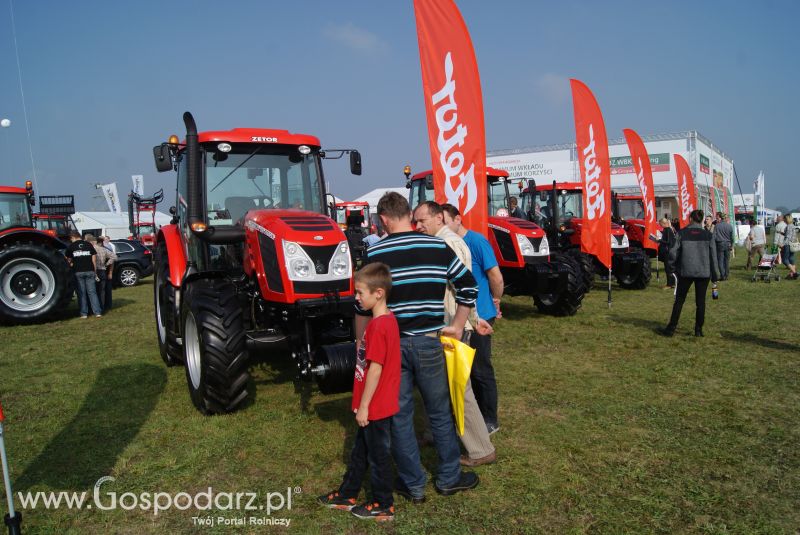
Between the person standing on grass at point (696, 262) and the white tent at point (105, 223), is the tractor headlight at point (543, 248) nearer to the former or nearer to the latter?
the person standing on grass at point (696, 262)

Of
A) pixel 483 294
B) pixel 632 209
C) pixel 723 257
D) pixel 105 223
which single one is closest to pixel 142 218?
pixel 105 223

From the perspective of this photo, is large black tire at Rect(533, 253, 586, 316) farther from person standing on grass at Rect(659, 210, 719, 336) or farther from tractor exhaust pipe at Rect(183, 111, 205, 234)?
tractor exhaust pipe at Rect(183, 111, 205, 234)

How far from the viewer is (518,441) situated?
384 cm

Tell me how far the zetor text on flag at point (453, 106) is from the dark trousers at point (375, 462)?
259 cm

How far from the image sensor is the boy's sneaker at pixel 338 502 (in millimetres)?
2957

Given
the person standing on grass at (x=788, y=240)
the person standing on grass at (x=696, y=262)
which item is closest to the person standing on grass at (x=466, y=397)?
the person standing on grass at (x=696, y=262)

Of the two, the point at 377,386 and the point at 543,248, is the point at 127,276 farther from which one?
the point at 377,386

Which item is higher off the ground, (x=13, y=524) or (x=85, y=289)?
(x=85, y=289)

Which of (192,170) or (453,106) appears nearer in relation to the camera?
(192,170)

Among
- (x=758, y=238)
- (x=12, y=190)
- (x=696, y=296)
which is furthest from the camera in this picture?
(x=758, y=238)

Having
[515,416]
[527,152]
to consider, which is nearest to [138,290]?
[515,416]

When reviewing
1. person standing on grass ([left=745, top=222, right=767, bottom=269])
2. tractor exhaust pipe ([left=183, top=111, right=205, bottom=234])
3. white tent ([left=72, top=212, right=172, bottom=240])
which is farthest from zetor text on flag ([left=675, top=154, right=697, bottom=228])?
white tent ([left=72, top=212, right=172, bottom=240])

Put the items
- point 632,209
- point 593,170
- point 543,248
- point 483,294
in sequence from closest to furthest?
point 483,294
point 543,248
point 593,170
point 632,209

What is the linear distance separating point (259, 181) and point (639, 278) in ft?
30.4
